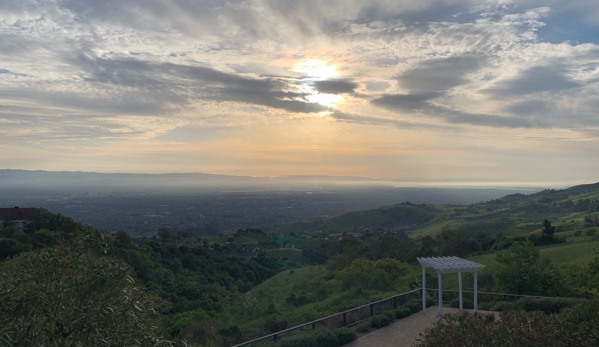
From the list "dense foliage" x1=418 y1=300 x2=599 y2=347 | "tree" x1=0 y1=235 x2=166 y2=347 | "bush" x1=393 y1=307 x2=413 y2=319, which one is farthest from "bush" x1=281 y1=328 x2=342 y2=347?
"tree" x1=0 y1=235 x2=166 y2=347

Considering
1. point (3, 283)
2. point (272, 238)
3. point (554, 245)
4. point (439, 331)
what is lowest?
point (272, 238)

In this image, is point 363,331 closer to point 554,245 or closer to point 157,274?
point 157,274

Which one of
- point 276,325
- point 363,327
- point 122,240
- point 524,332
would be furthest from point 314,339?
point 122,240

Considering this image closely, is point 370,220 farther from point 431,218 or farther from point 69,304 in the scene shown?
point 69,304

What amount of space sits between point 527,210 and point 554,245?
78779 mm

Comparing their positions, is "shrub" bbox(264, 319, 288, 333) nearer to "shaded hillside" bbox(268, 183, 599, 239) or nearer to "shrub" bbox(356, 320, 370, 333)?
"shrub" bbox(356, 320, 370, 333)

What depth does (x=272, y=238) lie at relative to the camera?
7612 centimetres

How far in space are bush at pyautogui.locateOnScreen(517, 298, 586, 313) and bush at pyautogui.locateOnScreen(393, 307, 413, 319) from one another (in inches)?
136

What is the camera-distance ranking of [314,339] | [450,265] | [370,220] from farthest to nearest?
[370,220] → [450,265] → [314,339]

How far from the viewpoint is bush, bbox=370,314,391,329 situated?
12625mm

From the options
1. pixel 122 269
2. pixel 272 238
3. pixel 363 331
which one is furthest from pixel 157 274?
pixel 272 238

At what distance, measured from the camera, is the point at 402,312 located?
13672 millimetres

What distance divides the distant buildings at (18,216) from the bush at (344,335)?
3832 centimetres

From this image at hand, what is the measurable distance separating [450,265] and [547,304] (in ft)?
11.0
